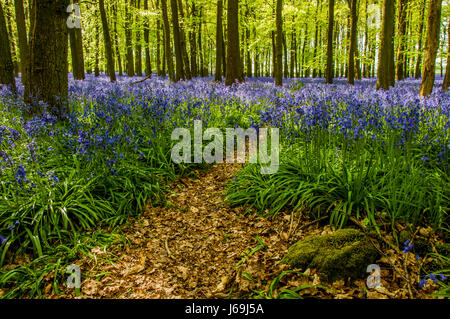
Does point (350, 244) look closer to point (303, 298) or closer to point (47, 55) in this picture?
point (303, 298)

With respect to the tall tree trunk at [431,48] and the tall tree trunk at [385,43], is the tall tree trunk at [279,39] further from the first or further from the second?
the tall tree trunk at [431,48]

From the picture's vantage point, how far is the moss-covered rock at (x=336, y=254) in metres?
2.45

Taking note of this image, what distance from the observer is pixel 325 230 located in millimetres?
3162

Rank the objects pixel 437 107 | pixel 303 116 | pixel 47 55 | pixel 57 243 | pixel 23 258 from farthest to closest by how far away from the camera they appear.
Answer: pixel 47 55 < pixel 437 107 < pixel 303 116 < pixel 57 243 < pixel 23 258

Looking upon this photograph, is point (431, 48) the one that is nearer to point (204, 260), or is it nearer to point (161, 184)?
point (161, 184)

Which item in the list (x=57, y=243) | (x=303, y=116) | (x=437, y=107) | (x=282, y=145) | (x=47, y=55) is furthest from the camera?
(x=47, y=55)

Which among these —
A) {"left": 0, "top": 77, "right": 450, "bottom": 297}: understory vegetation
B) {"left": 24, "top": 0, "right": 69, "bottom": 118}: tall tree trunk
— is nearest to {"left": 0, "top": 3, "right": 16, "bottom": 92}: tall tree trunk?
{"left": 24, "top": 0, "right": 69, "bottom": 118}: tall tree trunk

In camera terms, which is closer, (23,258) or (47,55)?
(23,258)

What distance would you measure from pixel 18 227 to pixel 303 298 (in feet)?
10.1

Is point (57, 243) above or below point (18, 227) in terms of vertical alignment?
below

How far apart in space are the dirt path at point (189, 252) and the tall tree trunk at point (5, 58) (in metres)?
7.91

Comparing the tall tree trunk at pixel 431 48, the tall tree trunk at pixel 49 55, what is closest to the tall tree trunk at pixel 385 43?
the tall tree trunk at pixel 431 48

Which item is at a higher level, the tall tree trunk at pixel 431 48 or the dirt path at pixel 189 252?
the tall tree trunk at pixel 431 48
